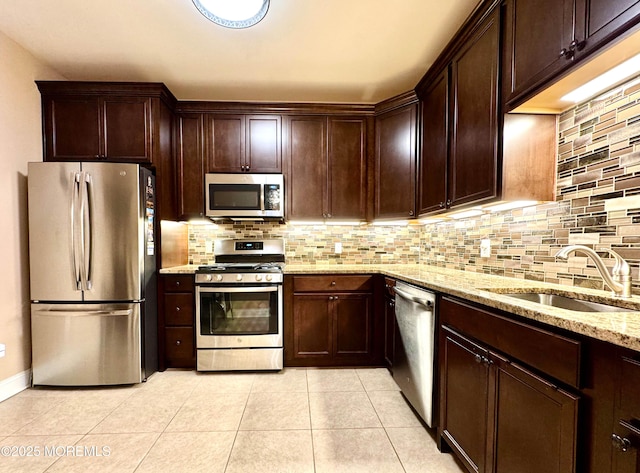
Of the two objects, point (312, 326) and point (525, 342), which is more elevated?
point (525, 342)

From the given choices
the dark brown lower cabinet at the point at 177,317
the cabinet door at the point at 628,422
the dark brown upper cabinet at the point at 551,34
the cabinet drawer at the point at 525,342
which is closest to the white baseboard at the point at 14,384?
the dark brown lower cabinet at the point at 177,317

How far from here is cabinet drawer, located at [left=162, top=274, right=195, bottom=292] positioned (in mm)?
2568

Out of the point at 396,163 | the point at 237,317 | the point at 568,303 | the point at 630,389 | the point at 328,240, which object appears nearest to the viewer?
the point at 630,389

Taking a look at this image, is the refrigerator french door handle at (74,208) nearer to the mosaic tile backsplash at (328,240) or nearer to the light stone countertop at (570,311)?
the mosaic tile backsplash at (328,240)

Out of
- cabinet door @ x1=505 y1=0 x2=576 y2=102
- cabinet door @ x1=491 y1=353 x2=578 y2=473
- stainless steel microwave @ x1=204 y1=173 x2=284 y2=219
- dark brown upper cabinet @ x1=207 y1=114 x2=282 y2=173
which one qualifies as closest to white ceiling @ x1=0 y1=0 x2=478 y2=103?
dark brown upper cabinet @ x1=207 y1=114 x2=282 y2=173

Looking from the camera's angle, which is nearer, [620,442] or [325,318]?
[620,442]

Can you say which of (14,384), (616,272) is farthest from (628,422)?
(14,384)

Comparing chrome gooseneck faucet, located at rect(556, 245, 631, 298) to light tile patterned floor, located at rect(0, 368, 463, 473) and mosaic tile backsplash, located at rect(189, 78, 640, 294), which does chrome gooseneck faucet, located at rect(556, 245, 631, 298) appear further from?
light tile patterned floor, located at rect(0, 368, 463, 473)

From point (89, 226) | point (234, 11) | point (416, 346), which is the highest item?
point (234, 11)

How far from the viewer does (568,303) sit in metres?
1.36

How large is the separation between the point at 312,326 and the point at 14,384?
→ 229 cm

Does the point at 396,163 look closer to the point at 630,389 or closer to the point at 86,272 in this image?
the point at 630,389

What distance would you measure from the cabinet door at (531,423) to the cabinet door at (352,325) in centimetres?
148

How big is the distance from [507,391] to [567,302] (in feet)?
1.99
